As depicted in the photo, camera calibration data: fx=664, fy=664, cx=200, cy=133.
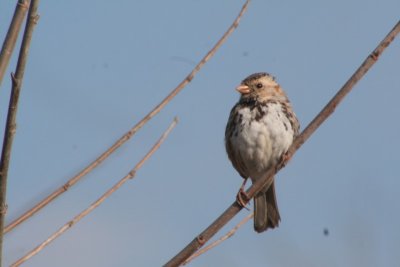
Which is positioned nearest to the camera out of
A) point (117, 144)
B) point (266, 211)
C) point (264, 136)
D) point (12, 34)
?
point (12, 34)

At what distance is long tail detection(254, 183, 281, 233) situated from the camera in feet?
16.7

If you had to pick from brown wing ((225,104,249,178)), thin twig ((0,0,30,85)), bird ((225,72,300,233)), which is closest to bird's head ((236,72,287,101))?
bird ((225,72,300,233))

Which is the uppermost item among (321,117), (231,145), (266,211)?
(231,145)

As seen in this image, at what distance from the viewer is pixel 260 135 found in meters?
5.04

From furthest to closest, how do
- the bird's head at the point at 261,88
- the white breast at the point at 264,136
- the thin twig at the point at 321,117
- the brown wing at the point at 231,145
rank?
the bird's head at the point at 261,88 → the brown wing at the point at 231,145 → the white breast at the point at 264,136 → the thin twig at the point at 321,117

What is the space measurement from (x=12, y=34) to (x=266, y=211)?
3558mm

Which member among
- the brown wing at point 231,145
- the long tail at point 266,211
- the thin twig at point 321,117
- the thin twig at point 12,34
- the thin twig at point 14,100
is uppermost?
the brown wing at point 231,145

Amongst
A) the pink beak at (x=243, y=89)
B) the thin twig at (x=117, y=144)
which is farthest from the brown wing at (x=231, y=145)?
the thin twig at (x=117, y=144)

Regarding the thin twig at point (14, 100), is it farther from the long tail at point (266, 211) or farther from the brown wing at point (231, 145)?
the brown wing at point (231, 145)

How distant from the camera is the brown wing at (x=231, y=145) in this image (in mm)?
5242

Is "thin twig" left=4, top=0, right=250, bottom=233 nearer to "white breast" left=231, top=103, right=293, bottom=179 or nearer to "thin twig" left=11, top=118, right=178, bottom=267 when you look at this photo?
"thin twig" left=11, top=118, right=178, bottom=267

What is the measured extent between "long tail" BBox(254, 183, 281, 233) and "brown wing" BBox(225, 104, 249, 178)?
0.79ft

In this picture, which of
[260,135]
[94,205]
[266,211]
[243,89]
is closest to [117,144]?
[94,205]

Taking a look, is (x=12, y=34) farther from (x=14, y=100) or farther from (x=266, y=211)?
(x=266, y=211)
